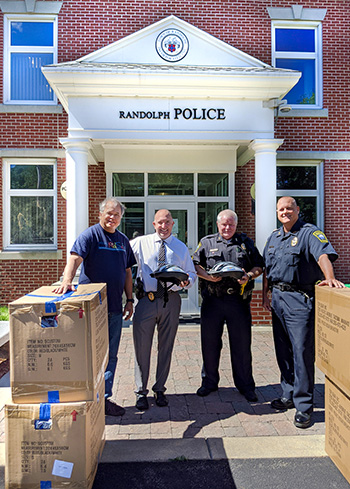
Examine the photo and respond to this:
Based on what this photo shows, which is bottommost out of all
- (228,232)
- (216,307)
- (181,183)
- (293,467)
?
(293,467)

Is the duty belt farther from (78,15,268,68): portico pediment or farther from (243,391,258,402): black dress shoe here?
(78,15,268,68): portico pediment

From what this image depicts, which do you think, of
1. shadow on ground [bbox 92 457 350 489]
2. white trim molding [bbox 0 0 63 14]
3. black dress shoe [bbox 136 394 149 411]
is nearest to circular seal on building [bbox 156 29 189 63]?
white trim molding [bbox 0 0 63 14]

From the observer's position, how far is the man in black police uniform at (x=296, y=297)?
3602 mm

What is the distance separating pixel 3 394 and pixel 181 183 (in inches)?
216

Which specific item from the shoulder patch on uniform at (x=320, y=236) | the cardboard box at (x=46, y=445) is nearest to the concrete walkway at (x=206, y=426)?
the cardboard box at (x=46, y=445)

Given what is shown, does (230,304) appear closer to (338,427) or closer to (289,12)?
(338,427)

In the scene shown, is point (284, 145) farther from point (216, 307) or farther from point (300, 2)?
point (216, 307)

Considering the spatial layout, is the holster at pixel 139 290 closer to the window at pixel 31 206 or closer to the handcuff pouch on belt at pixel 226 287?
the handcuff pouch on belt at pixel 226 287

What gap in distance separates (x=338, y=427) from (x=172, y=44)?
6.81 metres

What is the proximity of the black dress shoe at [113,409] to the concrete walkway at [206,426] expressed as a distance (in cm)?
5

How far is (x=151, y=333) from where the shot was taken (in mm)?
4016

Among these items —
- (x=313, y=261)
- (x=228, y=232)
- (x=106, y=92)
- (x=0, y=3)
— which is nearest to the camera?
(x=313, y=261)

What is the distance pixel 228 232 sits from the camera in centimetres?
420

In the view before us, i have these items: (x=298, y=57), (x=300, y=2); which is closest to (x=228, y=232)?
(x=298, y=57)
